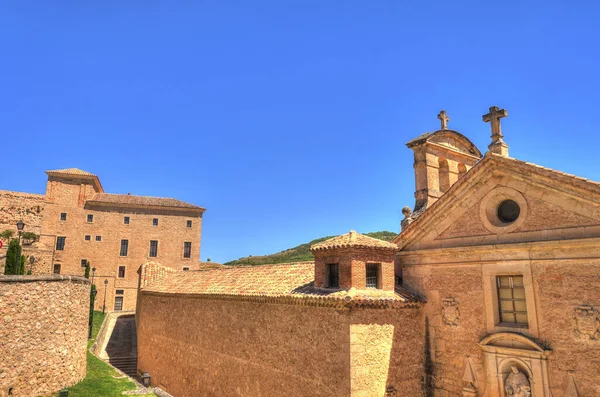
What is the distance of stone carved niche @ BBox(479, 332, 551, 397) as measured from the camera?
31.3 ft

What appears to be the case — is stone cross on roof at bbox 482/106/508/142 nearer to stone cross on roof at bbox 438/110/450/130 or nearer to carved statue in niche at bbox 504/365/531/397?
stone cross on roof at bbox 438/110/450/130

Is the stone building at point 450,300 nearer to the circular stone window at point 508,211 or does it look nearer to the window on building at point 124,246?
the circular stone window at point 508,211

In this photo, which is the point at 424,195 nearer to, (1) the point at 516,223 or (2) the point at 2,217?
(1) the point at 516,223

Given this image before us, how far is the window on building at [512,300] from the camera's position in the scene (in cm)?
1026

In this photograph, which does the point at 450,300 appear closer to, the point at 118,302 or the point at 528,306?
the point at 528,306

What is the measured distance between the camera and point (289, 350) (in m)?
12.8

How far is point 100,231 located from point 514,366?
3943cm

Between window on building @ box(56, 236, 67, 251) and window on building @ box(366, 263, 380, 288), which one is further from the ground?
window on building @ box(56, 236, 67, 251)

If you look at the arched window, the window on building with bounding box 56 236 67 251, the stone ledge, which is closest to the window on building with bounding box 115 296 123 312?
the window on building with bounding box 56 236 67 251

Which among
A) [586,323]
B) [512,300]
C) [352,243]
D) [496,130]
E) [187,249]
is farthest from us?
[187,249]

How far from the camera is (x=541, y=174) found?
1002cm

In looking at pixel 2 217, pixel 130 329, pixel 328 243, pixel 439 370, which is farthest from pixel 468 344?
pixel 2 217

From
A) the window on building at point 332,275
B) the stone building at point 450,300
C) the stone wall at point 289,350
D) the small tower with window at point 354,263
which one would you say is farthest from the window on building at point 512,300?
the window on building at point 332,275

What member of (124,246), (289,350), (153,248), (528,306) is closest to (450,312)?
(528,306)
